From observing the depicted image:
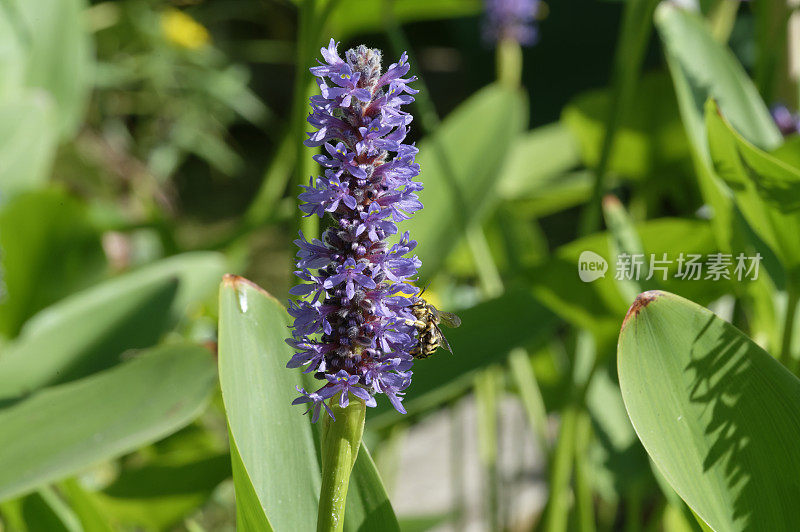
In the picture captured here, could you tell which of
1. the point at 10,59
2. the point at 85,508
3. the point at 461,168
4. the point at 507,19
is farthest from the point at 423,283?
the point at 10,59

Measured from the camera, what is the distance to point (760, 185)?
0.51m

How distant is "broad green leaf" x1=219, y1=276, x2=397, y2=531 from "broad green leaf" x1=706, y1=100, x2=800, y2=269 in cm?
29

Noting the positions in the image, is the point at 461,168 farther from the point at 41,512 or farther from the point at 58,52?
the point at 58,52

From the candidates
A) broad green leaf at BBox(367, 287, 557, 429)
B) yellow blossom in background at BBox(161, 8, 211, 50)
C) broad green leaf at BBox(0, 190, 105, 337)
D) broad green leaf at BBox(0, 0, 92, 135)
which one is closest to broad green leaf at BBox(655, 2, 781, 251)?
broad green leaf at BBox(367, 287, 557, 429)

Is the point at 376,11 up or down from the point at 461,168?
up

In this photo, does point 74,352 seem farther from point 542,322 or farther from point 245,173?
point 245,173

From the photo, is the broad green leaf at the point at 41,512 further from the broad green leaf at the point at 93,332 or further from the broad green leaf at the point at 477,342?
the broad green leaf at the point at 477,342

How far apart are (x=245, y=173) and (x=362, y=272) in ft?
9.76

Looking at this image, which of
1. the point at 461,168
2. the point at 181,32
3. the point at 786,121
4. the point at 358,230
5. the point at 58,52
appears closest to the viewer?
the point at 358,230

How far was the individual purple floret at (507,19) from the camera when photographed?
3.55 ft

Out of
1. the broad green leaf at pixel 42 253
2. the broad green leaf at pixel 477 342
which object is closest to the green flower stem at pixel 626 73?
the broad green leaf at pixel 477 342

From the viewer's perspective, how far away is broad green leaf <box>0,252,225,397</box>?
64cm

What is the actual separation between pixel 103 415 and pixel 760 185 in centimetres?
45

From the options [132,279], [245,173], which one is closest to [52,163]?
[132,279]
